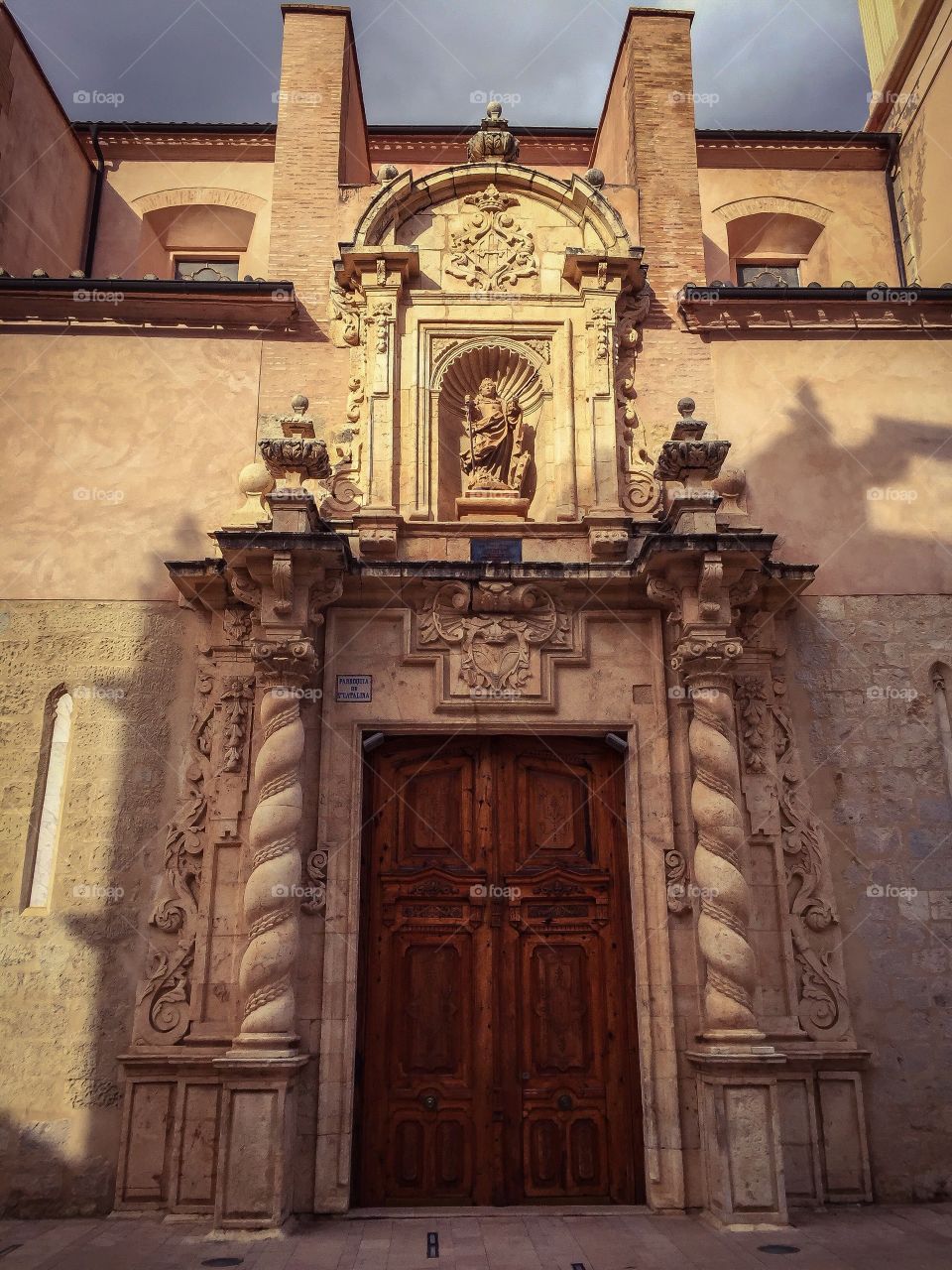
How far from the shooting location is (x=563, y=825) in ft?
27.1

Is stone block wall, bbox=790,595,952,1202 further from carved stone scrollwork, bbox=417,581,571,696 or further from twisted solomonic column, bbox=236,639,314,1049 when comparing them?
twisted solomonic column, bbox=236,639,314,1049

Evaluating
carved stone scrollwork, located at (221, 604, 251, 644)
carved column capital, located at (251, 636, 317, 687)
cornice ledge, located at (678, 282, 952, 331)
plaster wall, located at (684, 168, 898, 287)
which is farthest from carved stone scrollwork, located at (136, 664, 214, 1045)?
plaster wall, located at (684, 168, 898, 287)

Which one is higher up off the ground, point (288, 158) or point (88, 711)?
point (288, 158)

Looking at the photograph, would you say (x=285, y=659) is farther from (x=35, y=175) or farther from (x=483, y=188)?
(x=35, y=175)

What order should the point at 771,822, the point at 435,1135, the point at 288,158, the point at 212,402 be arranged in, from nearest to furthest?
the point at 435,1135, the point at 771,822, the point at 212,402, the point at 288,158

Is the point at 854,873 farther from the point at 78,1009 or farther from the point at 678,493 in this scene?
the point at 78,1009

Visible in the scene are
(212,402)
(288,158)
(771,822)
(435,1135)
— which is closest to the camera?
(435,1135)

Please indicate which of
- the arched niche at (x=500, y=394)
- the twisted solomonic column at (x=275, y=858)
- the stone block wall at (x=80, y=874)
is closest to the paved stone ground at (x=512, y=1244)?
the stone block wall at (x=80, y=874)

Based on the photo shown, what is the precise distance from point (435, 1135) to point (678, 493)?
506 centimetres

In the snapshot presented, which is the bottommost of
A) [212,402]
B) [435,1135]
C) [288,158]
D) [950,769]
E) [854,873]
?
[435,1135]

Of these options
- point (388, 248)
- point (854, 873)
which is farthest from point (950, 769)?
point (388, 248)

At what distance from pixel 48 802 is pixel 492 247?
20.4 feet

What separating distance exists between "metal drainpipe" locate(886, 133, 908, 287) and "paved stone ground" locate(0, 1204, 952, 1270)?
10.3 m

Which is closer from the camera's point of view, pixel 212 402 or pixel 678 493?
pixel 678 493
